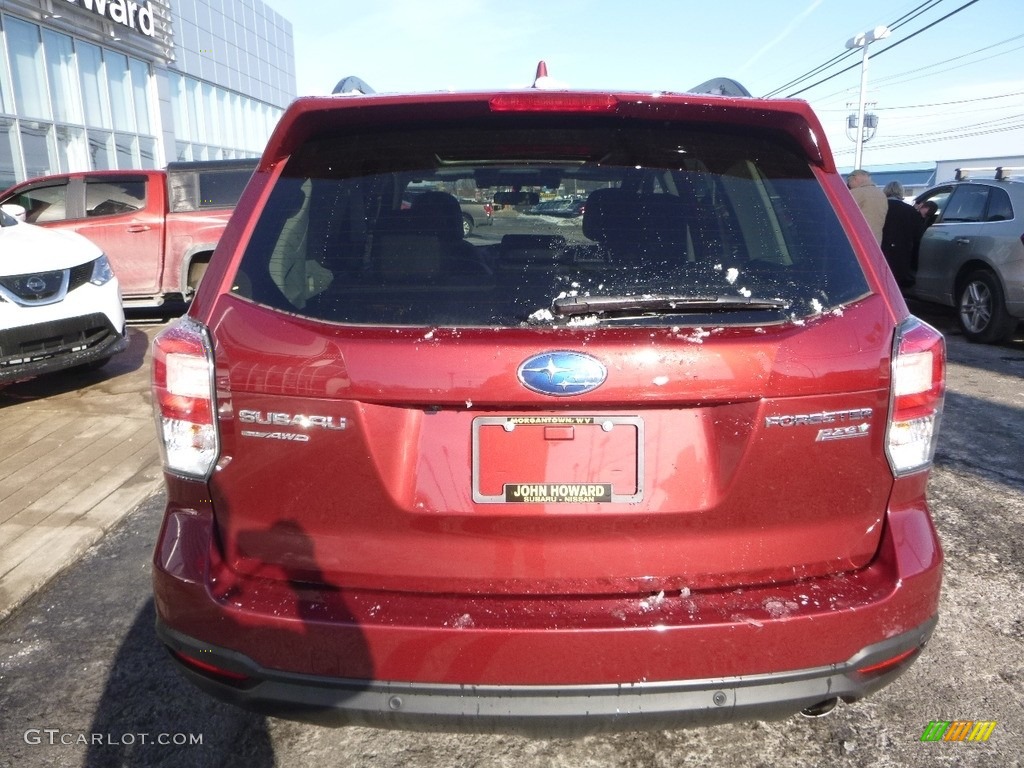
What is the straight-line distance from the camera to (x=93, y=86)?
720 inches

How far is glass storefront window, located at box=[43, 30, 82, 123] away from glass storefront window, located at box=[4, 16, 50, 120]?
274 millimetres

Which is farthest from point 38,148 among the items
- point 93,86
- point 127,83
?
point 127,83

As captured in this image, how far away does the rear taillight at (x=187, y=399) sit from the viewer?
189 centimetres

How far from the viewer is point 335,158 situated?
6.70 feet

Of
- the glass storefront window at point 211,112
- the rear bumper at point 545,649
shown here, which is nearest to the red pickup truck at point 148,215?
the rear bumper at point 545,649

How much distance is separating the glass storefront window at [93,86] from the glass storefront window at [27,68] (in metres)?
1.59

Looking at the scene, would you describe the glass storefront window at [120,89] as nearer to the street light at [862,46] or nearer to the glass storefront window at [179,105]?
the glass storefront window at [179,105]

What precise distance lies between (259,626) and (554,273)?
1056 mm

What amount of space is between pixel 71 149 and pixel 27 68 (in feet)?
6.24

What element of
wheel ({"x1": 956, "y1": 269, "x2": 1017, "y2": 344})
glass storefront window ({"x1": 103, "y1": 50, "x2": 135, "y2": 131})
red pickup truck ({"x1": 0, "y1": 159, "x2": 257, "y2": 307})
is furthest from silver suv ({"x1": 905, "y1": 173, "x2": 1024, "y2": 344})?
glass storefront window ({"x1": 103, "y1": 50, "x2": 135, "y2": 131})

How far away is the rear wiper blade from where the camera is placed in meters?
1.83

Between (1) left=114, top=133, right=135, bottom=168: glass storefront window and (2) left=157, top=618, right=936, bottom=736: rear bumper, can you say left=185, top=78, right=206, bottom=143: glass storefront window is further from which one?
(2) left=157, top=618, right=936, bottom=736: rear bumper

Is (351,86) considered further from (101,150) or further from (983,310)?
(101,150)

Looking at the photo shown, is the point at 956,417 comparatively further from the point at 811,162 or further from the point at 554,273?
the point at 554,273
